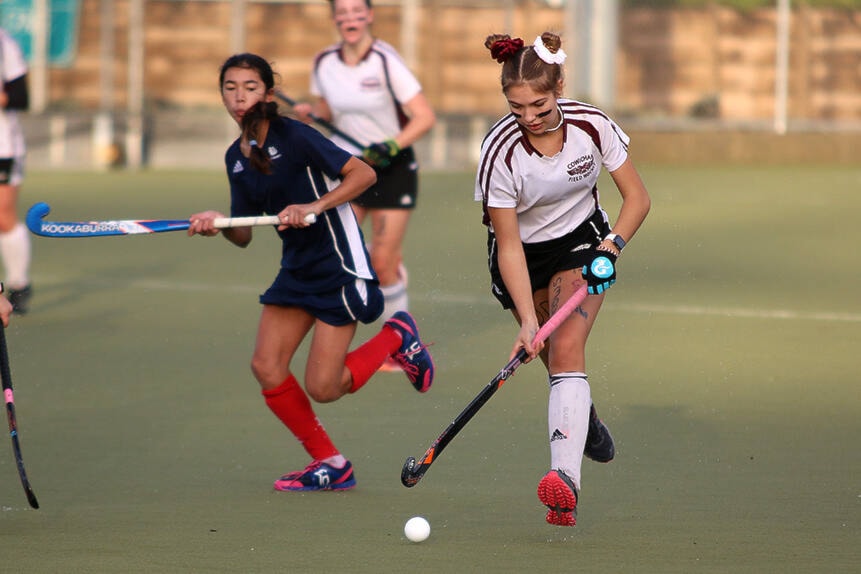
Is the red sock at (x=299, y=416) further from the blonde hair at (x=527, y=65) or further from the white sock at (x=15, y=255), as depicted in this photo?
the white sock at (x=15, y=255)

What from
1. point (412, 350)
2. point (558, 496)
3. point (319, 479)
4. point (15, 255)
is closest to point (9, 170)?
point (15, 255)

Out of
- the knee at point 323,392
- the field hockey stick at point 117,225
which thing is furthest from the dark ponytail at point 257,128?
the knee at point 323,392

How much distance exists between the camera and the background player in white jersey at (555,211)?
14.0 feet

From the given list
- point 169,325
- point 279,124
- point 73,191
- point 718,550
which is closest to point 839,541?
point 718,550

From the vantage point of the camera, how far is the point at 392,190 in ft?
23.5

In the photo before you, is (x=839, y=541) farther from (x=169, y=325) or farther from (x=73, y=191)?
(x=73, y=191)

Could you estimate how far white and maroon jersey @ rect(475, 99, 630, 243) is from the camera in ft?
14.5

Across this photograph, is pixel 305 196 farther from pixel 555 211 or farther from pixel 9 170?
pixel 9 170

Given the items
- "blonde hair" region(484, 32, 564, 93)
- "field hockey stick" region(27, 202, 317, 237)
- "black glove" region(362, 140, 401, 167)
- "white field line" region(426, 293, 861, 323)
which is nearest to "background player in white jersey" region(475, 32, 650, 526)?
"blonde hair" region(484, 32, 564, 93)

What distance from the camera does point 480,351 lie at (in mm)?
7254

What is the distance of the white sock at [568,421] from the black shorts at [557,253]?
36 cm

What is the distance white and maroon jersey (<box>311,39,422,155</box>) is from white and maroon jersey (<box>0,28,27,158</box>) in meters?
1.85

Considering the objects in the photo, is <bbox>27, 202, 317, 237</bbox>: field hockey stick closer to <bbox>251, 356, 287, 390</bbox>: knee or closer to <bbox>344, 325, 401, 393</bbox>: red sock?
<bbox>251, 356, 287, 390</bbox>: knee

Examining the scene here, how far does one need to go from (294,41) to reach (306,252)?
13.2 metres
